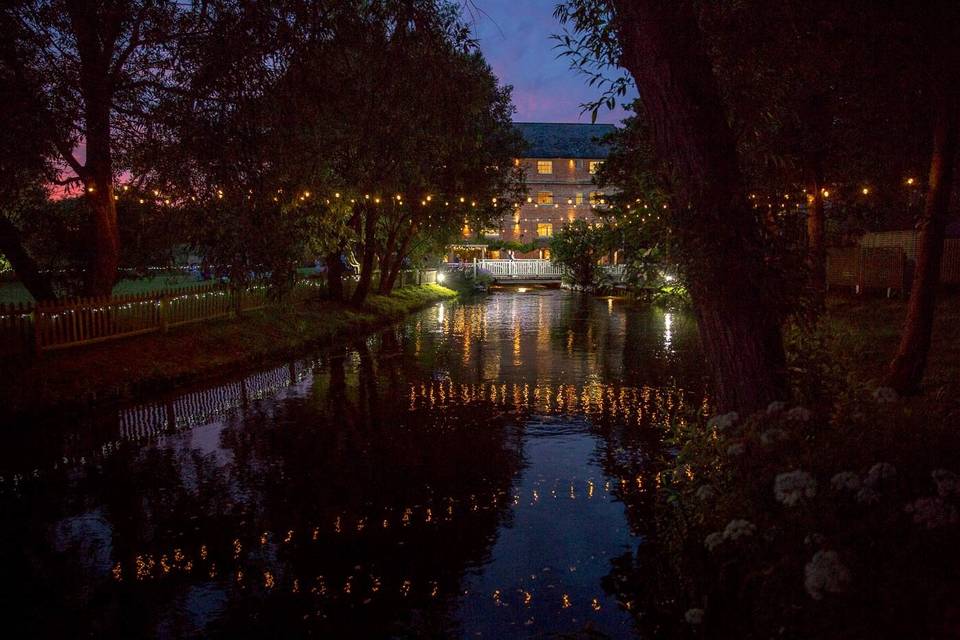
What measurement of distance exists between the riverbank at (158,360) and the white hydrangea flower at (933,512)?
1111 centimetres

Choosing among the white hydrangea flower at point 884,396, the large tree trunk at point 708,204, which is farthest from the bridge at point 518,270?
the white hydrangea flower at point 884,396

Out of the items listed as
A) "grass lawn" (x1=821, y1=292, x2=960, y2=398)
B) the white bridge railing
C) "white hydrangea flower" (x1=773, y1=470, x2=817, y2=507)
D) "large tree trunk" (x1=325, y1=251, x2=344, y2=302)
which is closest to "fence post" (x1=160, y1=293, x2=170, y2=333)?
"large tree trunk" (x1=325, y1=251, x2=344, y2=302)

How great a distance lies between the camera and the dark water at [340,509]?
197 inches

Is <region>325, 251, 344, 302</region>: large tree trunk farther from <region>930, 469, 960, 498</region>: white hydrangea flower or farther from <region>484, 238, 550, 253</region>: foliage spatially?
<region>484, 238, 550, 253</region>: foliage

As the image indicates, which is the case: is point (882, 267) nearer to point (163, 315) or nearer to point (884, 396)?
point (884, 396)

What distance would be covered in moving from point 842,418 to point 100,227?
1460 centimetres

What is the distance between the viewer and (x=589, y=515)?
6.85m

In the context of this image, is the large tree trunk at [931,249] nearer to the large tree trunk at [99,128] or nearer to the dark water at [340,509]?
the dark water at [340,509]

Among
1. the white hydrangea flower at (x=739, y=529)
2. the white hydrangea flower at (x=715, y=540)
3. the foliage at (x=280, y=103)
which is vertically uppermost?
the foliage at (x=280, y=103)

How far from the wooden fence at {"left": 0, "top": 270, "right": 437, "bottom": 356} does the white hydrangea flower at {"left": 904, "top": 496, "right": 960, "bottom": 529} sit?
10.1 metres

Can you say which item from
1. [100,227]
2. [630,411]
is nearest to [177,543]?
[630,411]

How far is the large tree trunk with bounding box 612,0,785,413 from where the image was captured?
5.57 meters

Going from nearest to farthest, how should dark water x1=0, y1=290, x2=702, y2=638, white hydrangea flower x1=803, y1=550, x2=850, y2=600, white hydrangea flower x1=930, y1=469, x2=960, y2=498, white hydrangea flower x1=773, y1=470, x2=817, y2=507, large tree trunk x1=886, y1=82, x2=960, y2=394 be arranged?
white hydrangea flower x1=803, y1=550, x2=850, y2=600 → white hydrangea flower x1=930, y1=469, x2=960, y2=498 → white hydrangea flower x1=773, y1=470, x2=817, y2=507 → dark water x1=0, y1=290, x2=702, y2=638 → large tree trunk x1=886, y1=82, x2=960, y2=394

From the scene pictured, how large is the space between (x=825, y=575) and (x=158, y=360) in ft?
44.2
